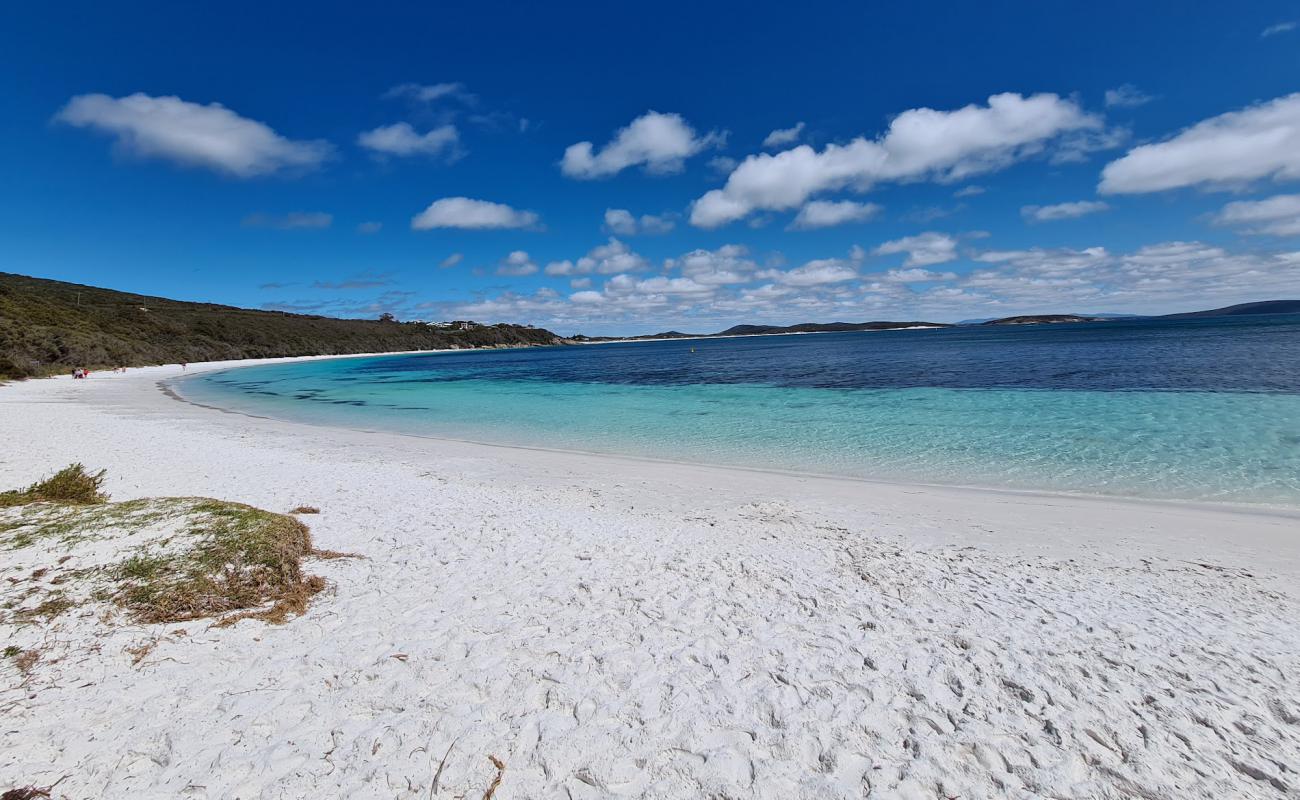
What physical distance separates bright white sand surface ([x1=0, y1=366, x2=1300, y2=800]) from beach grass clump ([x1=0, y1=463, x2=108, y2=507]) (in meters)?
2.95

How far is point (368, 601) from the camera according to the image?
5652 millimetres

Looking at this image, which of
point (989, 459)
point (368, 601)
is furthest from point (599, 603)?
point (989, 459)

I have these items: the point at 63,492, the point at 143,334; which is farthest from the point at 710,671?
the point at 143,334

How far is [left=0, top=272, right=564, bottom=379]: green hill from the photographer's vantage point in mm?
45250

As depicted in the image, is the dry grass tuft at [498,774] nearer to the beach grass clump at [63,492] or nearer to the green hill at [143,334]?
the beach grass clump at [63,492]

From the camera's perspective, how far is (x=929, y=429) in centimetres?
1755

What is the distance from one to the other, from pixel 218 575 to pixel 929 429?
60.1 ft

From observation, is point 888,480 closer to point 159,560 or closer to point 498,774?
point 498,774

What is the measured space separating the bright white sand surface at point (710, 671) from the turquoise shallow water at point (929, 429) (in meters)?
3.79

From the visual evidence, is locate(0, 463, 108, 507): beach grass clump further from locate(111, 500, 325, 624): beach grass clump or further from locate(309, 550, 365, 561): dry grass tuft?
locate(309, 550, 365, 561): dry grass tuft

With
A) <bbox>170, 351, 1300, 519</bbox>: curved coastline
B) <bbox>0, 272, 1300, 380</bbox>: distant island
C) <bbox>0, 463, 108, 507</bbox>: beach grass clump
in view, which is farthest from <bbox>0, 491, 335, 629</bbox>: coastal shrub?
<bbox>0, 272, 1300, 380</bbox>: distant island

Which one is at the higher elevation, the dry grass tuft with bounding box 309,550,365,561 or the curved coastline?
the dry grass tuft with bounding box 309,550,365,561

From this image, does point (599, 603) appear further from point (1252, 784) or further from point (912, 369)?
point (912, 369)

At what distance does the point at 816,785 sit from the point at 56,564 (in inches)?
288
